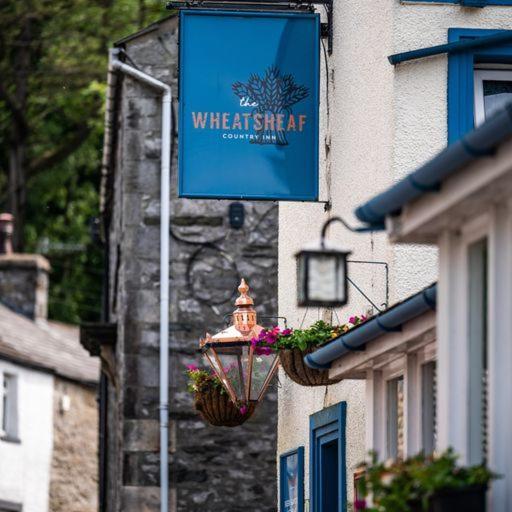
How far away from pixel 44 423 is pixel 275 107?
64.0 feet

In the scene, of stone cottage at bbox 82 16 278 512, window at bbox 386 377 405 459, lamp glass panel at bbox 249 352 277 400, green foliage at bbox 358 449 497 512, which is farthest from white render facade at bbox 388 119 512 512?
stone cottage at bbox 82 16 278 512

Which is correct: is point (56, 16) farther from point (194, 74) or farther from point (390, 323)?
point (390, 323)

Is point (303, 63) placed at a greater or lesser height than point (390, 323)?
greater

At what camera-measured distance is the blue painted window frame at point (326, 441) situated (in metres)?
12.6

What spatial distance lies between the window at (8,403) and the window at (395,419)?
66.9ft

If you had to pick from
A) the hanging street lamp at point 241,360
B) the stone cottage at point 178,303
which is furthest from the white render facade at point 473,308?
the stone cottage at point 178,303

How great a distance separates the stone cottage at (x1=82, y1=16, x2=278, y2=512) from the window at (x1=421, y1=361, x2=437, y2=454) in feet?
32.8

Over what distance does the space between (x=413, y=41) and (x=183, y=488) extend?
8.72m

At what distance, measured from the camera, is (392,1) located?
40.8 feet

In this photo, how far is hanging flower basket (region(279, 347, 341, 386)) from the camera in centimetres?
1220

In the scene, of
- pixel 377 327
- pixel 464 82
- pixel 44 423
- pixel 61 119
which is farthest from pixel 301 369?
pixel 61 119

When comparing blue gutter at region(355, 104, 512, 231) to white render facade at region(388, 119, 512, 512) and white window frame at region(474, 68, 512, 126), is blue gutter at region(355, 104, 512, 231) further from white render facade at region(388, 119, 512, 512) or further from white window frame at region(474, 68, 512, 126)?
white window frame at region(474, 68, 512, 126)

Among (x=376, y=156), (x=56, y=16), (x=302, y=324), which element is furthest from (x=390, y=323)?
(x=56, y=16)

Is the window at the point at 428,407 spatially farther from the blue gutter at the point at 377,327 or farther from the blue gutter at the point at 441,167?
the blue gutter at the point at 441,167
